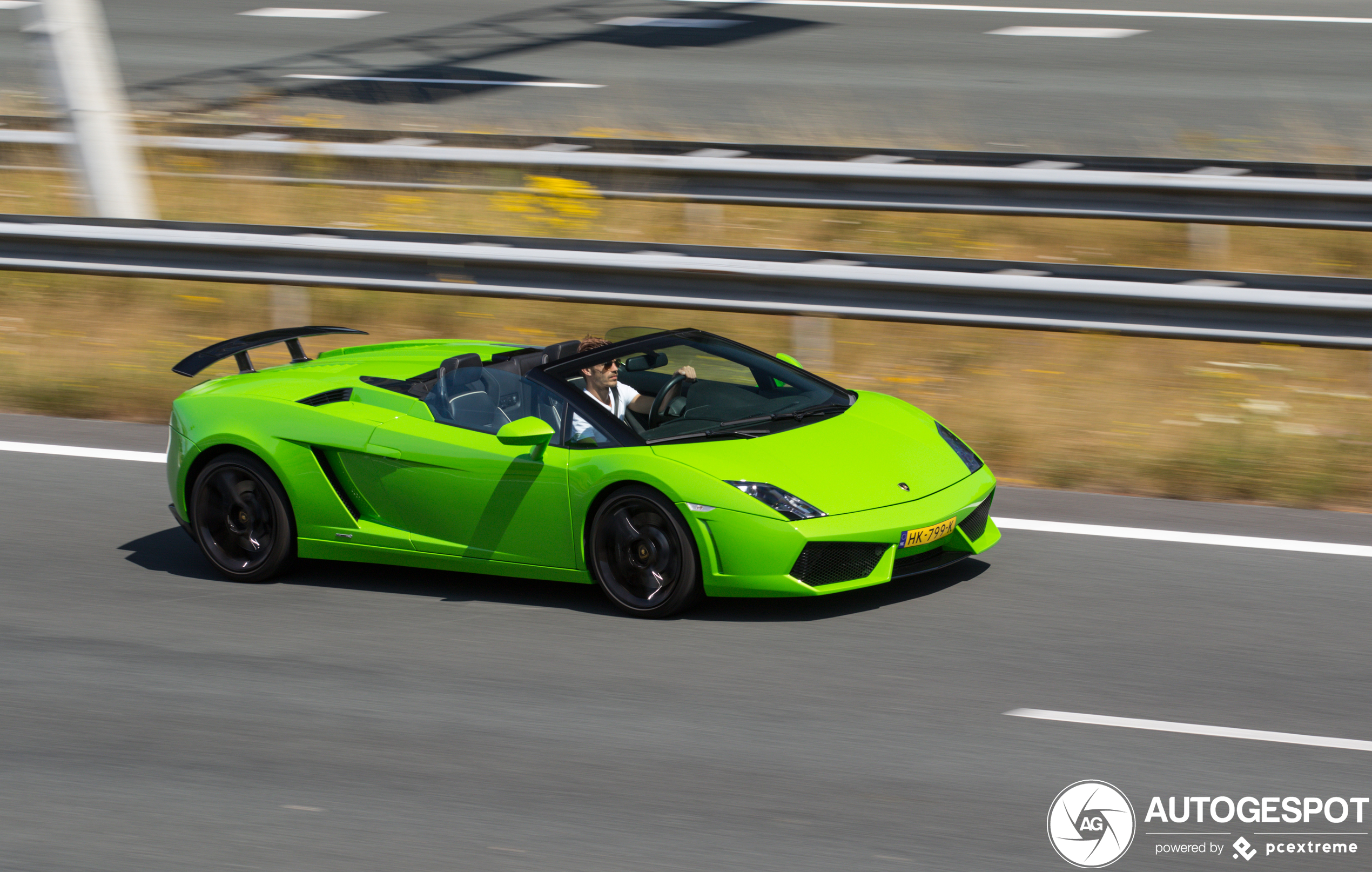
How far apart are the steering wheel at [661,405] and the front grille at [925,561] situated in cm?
115

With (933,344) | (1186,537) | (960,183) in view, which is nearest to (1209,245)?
(960,183)

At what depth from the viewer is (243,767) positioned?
199 inches

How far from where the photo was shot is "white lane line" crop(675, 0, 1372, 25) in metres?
17.3

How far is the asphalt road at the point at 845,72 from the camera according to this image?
44.2ft

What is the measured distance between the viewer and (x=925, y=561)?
6250mm

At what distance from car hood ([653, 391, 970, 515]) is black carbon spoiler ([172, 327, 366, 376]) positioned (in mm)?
2330

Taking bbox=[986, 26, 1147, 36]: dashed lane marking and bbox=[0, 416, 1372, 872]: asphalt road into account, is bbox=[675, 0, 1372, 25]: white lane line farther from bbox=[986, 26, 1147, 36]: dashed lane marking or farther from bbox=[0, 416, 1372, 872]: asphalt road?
bbox=[0, 416, 1372, 872]: asphalt road

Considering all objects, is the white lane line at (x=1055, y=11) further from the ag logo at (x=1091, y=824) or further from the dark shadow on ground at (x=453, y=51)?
the ag logo at (x=1091, y=824)

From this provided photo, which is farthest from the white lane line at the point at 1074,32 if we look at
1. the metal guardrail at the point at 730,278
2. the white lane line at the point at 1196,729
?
the white lane line at the point at 1196,729

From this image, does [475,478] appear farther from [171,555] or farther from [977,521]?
[977,521]

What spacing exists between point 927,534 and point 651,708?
138 cm

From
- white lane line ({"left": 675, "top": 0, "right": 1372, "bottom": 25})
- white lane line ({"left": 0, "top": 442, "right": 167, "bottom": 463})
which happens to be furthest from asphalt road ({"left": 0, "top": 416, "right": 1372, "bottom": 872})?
white lane line ({"left": 675, "top": 0, "right": 1372, "bottom": 25})

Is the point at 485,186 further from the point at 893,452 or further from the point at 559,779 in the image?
the point at 559,779

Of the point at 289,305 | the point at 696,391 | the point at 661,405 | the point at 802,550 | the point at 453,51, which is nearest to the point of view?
the point at 802,550
